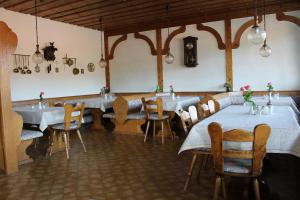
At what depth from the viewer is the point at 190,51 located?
7.45 meters

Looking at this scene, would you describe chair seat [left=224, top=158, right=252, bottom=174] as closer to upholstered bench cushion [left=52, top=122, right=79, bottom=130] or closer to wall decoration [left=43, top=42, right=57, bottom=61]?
upholstered bench cushion [left=52, top=122, right=79, bottom=130]

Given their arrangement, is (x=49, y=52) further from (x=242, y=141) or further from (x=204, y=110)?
(x=242, y=141)

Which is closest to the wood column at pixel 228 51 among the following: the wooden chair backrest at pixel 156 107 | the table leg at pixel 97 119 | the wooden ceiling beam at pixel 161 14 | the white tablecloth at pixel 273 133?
the wooden ceiling beam at pixel 161 14

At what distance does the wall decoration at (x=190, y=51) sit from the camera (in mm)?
7348

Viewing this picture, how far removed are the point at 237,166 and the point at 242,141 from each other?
0.33 meters

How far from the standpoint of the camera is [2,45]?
11.8 feet

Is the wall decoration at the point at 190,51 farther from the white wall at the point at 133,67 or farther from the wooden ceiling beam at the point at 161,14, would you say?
the white wall at the point at 133,67

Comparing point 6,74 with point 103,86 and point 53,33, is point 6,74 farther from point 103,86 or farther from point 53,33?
point 103,86

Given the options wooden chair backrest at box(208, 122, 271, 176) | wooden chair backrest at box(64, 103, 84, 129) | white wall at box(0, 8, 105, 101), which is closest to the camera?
wooden chair backrest at box(208, 122, 271, 176)

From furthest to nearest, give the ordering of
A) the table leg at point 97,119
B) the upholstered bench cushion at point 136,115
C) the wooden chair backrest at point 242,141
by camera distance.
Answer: the table leg at point 97,119, the upholstered bench cushion at point 136,115, the wooden chair backrest at point 242,141

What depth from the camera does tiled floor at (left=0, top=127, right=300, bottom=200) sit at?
2.85 metres

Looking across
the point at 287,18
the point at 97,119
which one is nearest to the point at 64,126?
the point at 97,119

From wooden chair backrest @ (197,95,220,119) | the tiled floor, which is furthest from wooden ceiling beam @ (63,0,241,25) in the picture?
the tiled floor

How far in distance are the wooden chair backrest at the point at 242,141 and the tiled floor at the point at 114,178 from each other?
26.2 inches
